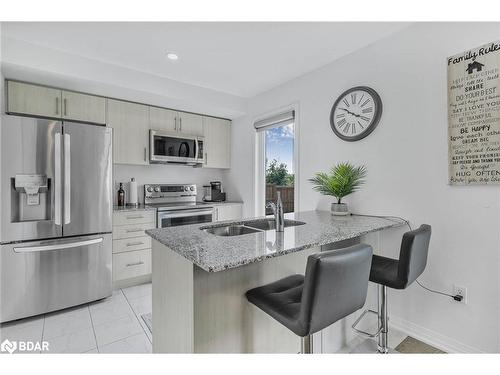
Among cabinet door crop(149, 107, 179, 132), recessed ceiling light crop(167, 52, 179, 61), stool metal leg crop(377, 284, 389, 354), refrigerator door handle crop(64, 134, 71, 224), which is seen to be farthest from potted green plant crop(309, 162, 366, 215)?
refrigerator door handle crop(64, 134, 71, 224)

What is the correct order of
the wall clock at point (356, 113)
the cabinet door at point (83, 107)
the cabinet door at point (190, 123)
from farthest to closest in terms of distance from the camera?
the cabinet door at point (190, 123) → the cabinet door at point (83, 107) → the wall clock at point (356, 113)

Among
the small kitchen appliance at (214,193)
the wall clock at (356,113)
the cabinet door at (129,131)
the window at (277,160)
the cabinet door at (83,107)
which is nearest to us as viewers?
the wall clock at (356,113)

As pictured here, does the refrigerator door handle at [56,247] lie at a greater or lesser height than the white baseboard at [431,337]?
greater

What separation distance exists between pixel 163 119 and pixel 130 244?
64.9 inches

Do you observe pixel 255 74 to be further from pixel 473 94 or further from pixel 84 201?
pixel 84 201

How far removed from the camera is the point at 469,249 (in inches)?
65.1

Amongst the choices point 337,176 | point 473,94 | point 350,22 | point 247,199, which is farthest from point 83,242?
point 473,94

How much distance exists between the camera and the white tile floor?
5.85ft

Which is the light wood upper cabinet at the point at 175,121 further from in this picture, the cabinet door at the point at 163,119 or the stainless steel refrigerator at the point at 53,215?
the stainless steel refrigerator at the point at 53,215

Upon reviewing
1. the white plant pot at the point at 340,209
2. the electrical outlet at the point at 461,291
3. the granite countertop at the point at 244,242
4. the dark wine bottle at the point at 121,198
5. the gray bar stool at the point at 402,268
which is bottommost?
the electrical outlet at the point at 461,291

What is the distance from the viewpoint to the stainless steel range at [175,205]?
Answer: 9.79 ft

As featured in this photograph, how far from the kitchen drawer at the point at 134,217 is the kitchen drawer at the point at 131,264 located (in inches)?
13.5

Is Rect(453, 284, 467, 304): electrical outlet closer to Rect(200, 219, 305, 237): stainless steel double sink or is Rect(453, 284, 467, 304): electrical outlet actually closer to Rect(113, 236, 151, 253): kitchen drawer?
Rect(200, 219, 305, 237): stainless steel double sink

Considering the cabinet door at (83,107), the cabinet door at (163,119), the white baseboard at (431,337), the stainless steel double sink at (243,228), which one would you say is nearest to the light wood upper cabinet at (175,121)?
the cabinet door at (163,119)
